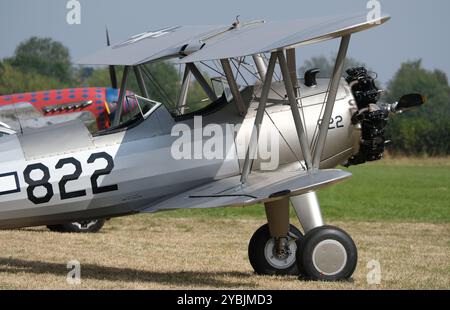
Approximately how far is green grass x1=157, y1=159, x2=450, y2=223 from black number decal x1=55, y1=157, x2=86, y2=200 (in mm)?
8925

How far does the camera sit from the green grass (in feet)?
59.8

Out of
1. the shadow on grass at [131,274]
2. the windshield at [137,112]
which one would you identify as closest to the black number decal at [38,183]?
the windshield at [137,112]

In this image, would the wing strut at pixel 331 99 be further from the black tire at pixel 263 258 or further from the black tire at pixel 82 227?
the black tire at pixel 82 227

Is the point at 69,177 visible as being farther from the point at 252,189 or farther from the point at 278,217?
the point at 278,217

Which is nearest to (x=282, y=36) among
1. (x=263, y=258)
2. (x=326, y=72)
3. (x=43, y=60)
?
(x=263, y=258)

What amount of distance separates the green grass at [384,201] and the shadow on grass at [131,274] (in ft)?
25.0

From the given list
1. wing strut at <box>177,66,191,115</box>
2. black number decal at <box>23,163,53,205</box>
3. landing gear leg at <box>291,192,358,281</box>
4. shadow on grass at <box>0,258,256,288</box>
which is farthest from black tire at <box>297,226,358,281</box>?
black number decal at <box>23,163,53,205</box>

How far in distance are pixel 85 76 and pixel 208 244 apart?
199ft

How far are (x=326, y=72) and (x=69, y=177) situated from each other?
11811 mm

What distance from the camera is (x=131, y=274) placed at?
979 centimetres

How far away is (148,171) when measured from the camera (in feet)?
30.2

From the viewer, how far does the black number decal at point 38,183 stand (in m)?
8.96

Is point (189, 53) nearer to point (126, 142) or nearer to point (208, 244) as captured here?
point (126, 142)

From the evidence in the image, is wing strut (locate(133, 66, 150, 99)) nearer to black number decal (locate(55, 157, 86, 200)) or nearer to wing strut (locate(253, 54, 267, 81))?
wing strut (locate(253, 54, 267, 81))
